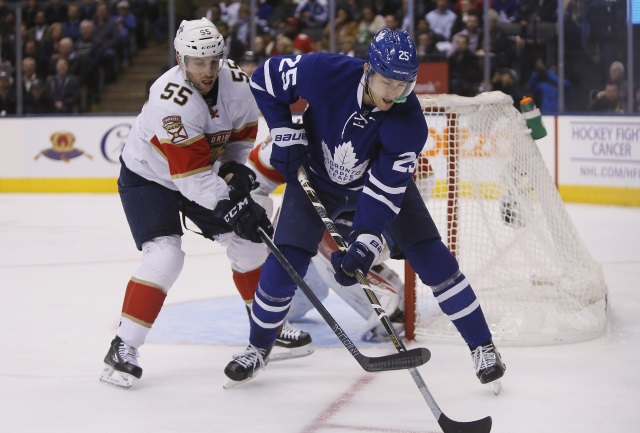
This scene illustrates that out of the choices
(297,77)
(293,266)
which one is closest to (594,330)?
(293,266)

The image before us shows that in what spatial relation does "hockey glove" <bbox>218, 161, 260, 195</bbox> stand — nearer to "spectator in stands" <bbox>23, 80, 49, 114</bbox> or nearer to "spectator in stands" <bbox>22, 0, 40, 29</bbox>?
"spectator in stands" <bbox>23, 80, 49, 114</bbox>

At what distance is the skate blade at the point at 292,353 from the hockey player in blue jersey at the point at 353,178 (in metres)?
0.24

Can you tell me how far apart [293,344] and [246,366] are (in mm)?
401

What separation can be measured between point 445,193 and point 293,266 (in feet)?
2.94

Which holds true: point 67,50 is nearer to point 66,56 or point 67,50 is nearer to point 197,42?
point 66,56

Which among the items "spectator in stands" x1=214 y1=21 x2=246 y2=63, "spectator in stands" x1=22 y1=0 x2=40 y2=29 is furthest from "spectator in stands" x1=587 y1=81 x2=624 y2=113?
"spectator in stands" x1=22 y1=0 x2=40 y2=29

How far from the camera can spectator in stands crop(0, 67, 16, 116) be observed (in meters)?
9.27

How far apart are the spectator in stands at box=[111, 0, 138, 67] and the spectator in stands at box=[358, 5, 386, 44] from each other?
7.50 ft

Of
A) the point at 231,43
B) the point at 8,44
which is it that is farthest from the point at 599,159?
the point at 8,44

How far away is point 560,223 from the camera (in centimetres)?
376

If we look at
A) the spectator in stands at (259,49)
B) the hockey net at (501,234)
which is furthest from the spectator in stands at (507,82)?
the hockey net at (501,234)

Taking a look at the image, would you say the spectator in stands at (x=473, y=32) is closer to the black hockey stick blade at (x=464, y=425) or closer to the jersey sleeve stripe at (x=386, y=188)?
the jersey sleeve stripe at (x=386, y=188)

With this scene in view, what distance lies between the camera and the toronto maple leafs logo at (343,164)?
279cm

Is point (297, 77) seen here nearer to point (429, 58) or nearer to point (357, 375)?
point (357, 375)
